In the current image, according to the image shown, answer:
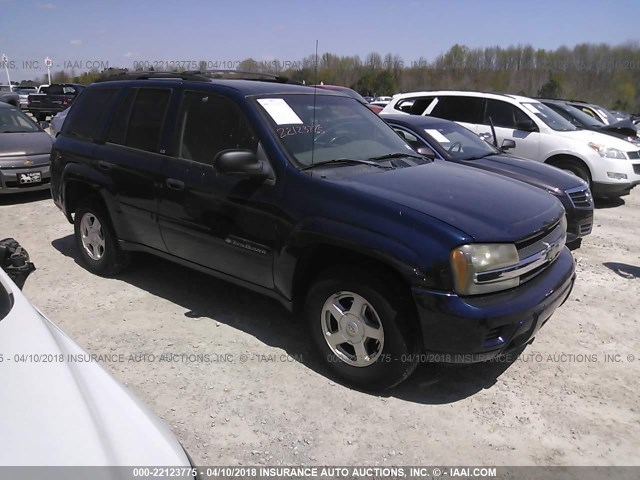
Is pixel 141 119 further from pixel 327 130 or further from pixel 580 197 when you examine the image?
pixel 580 197

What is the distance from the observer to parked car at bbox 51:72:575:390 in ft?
9.25

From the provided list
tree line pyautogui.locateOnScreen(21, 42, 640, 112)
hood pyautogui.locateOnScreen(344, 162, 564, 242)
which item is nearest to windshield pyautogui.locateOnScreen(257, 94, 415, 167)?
hood pyautogui.locateOnScreen(344, 162, 564, 242)

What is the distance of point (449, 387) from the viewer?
3.35 m

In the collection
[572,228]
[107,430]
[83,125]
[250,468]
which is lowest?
[250,468]

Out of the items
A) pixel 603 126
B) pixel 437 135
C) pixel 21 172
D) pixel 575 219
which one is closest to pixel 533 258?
pixel 575 219

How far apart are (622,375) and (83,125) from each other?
5089 mm

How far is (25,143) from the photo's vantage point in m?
8.53

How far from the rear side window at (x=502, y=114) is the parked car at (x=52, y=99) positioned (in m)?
19.3

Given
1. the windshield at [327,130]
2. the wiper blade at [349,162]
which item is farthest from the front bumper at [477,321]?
the windshield at [327,130]

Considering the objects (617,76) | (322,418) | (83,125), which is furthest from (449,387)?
(617,76)

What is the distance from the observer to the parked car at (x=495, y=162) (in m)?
5.84

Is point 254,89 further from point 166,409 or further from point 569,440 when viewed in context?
point 569,440

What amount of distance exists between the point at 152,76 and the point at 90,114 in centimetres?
84

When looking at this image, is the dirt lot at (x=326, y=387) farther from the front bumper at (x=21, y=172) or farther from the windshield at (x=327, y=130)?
the front bumper at (x=21, y=172)
